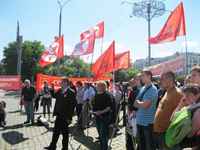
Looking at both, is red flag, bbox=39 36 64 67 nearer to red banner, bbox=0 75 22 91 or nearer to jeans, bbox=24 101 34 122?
red banner, bbox=0 75 22 91

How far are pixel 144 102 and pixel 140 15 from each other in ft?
93.8

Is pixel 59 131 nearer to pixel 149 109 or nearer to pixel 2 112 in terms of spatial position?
pixel 149 109

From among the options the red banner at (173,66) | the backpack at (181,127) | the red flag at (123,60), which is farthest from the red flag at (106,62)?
the backpack at (181,127)

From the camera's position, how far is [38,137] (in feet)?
39.4

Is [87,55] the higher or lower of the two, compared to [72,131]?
higher

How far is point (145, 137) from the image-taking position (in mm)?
7070

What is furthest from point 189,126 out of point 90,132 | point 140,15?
point 140,15

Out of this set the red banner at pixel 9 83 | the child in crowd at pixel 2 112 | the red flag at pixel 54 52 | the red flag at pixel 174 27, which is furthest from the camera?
the red banner at pixel 9 83

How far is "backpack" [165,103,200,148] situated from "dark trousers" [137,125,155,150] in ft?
8.10

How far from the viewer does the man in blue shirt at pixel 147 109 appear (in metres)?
6.95

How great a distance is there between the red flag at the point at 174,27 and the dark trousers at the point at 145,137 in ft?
16.0

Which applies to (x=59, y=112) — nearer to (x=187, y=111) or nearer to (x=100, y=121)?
(x=100, y=121)

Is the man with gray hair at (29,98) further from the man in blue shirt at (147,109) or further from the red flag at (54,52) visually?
the man in blue shirt at (147,109)

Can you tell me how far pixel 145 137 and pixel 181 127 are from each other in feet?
9.15
